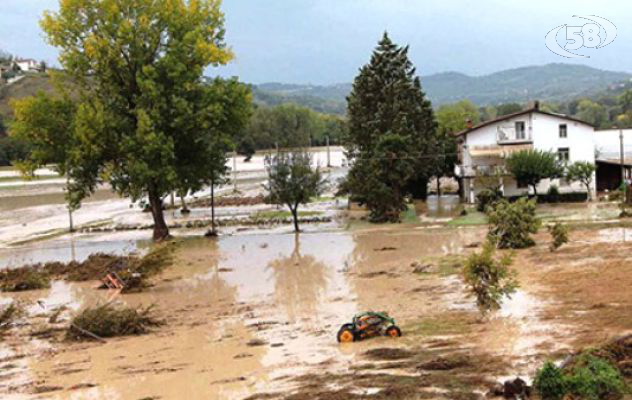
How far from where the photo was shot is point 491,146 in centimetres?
5506

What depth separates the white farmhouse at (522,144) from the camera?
2084 inches

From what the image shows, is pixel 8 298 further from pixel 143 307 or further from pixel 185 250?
pixel 185 250

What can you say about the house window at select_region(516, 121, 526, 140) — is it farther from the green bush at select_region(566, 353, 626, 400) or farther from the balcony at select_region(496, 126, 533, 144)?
the green bush at select_region(566, 353, 626, 400)

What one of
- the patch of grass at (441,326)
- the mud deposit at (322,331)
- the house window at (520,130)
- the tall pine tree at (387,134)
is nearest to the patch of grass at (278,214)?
the tall pine tree at (387,134)

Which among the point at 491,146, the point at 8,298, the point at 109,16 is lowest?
the point at 8,298

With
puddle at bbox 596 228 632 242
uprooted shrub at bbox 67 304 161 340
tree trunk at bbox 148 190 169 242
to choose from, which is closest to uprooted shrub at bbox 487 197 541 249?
puddle at bbox 596 228 632 242

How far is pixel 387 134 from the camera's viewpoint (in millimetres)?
48312

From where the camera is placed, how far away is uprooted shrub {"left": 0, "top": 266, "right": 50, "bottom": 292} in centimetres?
2988

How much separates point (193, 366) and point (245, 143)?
404 feet

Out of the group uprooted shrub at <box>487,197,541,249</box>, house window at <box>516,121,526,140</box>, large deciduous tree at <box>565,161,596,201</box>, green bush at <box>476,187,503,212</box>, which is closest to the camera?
uprooted shrub at <box>487,197,541,249</box>

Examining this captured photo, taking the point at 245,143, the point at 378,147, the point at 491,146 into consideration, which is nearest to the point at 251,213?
the point at 378,147

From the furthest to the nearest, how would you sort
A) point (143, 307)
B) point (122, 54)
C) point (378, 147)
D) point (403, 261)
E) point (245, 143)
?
1. point (245, 143)
2. point (378, 147)
3. point (122, 54)
4. point (403, 261)
5. point (143, 307)

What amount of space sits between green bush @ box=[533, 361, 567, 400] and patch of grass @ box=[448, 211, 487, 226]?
98.2 ft

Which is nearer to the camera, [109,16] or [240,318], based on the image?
[240,318]
